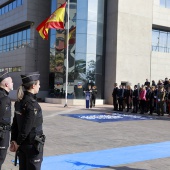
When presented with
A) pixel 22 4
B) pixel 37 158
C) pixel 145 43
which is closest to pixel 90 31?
pixel 145 43

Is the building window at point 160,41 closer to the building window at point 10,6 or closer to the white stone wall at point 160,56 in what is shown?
the white stone wall at point 160,56

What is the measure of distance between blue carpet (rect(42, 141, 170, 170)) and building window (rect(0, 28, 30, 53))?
2870 centimetres

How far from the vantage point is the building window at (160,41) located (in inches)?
1269

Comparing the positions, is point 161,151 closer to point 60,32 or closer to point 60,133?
point 60,133

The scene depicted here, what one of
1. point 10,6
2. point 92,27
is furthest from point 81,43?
point 10,6

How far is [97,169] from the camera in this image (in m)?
5.96

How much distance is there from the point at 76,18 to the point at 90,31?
1.81 metres

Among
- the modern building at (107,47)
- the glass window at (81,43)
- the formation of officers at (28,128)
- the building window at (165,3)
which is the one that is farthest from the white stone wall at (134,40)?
the formation of officers at (28,128)

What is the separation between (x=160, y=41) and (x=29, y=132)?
3127cm

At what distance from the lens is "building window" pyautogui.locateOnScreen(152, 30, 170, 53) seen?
106ft

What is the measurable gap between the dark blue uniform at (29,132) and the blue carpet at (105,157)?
7.73 feet

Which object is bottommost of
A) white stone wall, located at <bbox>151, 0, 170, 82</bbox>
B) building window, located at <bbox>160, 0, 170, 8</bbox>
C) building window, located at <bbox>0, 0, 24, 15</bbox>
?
white stone wall, located at <bbox>151, 0, 170, 82</bbox>

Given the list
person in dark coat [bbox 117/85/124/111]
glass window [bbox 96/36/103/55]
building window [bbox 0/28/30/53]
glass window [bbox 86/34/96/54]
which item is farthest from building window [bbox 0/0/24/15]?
person in dark coat [bbox 117/85/124/111]

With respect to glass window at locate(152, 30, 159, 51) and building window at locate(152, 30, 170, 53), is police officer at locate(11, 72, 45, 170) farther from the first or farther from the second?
glass window at locate(152, 30, 159, 51)
